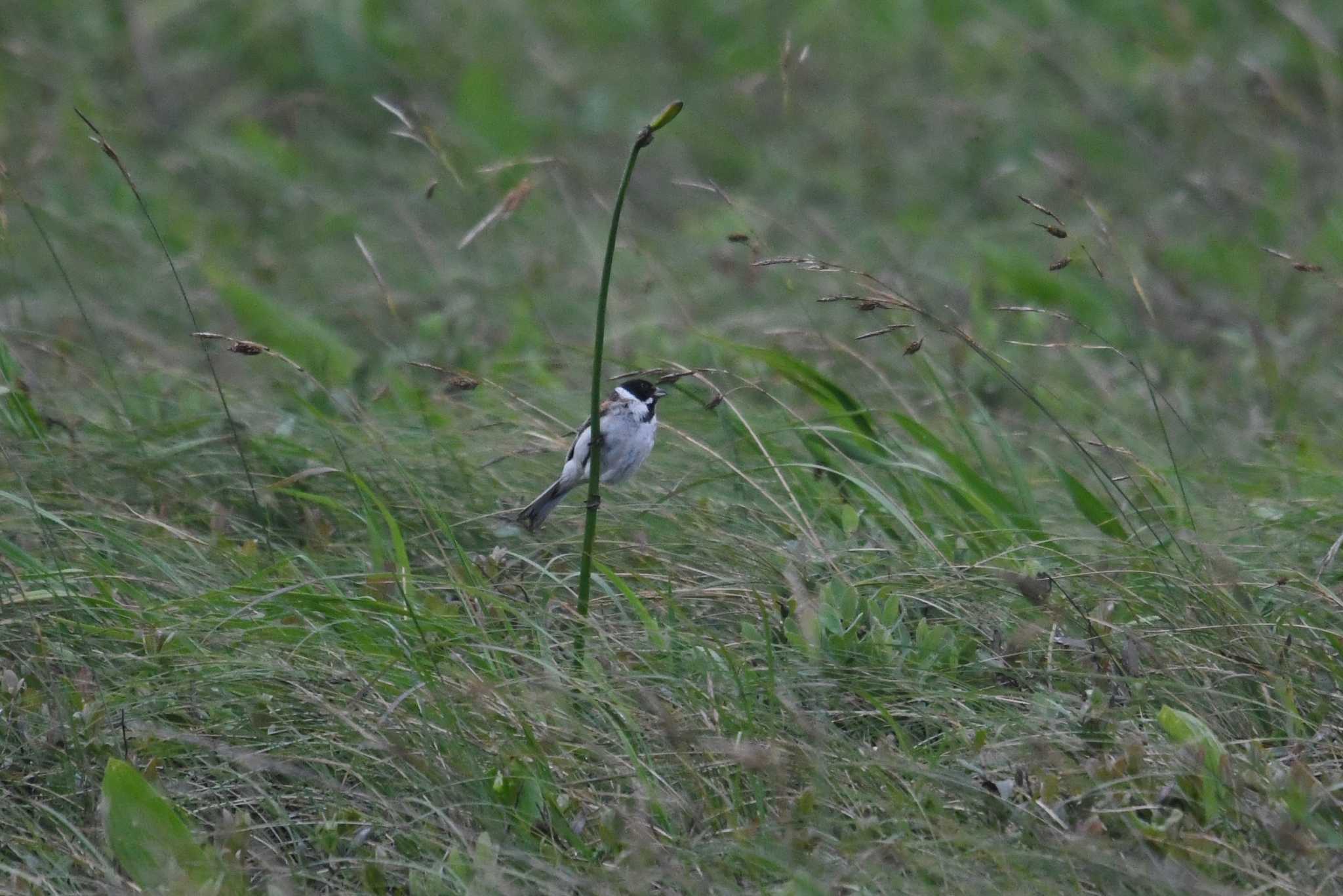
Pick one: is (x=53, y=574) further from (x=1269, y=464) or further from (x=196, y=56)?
(x=196, y=56)

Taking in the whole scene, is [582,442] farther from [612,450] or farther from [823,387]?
[823,387]

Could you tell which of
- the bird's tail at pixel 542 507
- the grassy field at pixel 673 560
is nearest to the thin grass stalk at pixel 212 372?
the grassy field at pixel 673 560

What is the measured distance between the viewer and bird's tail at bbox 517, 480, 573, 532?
3.73m

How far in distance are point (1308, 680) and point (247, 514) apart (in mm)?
2542

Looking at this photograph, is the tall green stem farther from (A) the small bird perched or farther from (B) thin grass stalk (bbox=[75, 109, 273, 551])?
(B) thin grass stalk (bbox=[75, 109, 273, 551])

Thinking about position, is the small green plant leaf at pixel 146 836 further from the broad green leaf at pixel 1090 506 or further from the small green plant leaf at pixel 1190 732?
the broad green leaf at pixel 1090 506

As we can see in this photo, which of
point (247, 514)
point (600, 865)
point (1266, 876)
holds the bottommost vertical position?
point (247, 514)

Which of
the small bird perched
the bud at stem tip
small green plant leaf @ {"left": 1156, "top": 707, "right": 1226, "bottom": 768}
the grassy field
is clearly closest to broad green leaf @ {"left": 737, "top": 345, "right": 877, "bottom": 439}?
the grassy field

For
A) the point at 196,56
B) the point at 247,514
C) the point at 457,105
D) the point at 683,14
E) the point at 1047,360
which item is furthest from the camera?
the point at 683,14

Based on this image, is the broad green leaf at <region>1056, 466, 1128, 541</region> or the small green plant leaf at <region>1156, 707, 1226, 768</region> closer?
the small green plant leaf at <region>1156, 707, 1226, 768</region>

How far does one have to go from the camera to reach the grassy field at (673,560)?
8.53 ft

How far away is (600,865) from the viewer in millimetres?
2568

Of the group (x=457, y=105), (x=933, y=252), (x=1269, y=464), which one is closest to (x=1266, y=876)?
(x=1269, y=464)

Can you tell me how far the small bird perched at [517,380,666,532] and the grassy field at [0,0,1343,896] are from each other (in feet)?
0.25
